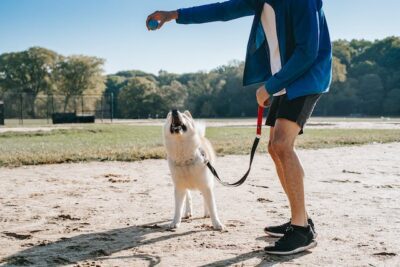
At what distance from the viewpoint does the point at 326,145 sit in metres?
14.5

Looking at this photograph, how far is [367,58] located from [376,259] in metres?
97.1

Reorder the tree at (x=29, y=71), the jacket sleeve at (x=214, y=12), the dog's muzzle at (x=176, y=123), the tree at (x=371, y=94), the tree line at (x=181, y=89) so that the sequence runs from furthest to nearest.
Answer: the tree at (x=29, y=71), the tree at (x=371, y=94), the tree line at (x=181, y=89), the dog's muzzle at (x=176, y=123), the jacket sleeve at (x=214, y=12)

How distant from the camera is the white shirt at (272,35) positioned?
12.4ft

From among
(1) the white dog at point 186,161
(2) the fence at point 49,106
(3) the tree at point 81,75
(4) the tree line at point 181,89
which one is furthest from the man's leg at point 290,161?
(3) the tree at point 81,75

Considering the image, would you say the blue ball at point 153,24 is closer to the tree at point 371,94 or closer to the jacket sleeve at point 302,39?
the jacket sleeve at point 302,39

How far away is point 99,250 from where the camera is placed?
3.79 meters

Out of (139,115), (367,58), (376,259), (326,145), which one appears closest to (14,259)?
(376,259)

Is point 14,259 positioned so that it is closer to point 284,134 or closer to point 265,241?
point 265,241

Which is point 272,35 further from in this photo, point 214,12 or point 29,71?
point 29,71

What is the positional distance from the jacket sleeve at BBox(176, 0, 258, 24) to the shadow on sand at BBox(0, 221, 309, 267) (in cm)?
220

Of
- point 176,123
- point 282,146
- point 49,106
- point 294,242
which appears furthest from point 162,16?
point 49,106

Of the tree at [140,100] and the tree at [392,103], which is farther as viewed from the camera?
the tree at [140,100]

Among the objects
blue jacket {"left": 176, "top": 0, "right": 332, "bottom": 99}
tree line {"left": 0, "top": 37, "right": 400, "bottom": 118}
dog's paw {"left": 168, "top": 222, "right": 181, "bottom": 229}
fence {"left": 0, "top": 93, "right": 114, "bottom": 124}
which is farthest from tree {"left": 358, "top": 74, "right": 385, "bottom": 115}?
blue jacket {"left": 176, "top": 0, "right": 332, "bottom": 99}

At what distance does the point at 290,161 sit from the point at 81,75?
233 feet
